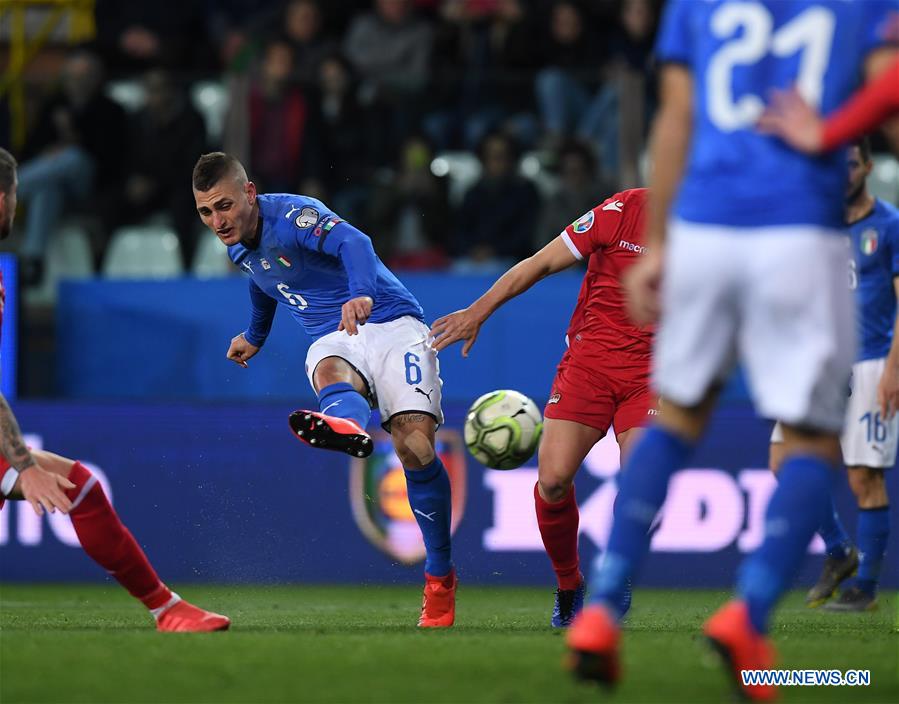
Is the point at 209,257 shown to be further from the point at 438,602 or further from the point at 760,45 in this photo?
the point at 760,45

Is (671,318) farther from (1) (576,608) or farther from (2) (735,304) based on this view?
(1) (576,608)

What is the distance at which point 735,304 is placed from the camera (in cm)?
382

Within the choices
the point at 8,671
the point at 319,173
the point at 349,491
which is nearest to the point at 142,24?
the point at 319,173

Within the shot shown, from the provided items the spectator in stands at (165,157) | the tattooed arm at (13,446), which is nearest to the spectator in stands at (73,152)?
the spectator in stands at (165,157)

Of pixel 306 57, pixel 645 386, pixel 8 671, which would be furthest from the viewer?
pixel 306 57

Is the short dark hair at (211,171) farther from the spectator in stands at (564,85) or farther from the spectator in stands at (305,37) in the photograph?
the spectator in stands at (305,37)

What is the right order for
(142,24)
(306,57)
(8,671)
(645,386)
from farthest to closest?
1. (142,24)
2. (306,57)
3. (645,386)
4. (8,671)

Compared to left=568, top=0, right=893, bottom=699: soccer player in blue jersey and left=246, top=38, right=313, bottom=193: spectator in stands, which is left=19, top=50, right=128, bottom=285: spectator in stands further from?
left=568, top=0, right=893, bottom=699: soccer player in blue jersey

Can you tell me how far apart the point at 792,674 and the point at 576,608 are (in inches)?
89.0

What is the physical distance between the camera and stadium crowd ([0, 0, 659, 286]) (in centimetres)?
1124

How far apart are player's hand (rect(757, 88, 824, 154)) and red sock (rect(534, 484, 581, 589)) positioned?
286 cm

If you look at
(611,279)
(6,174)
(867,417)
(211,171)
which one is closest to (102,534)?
(6,174)

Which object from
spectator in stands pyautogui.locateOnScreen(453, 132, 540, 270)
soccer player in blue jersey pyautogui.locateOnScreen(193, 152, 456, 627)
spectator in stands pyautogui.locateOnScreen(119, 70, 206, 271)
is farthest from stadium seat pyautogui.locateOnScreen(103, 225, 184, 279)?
soccer player in blue jersey pyautogui.locateOnScreen(193, 152, 456, 627)

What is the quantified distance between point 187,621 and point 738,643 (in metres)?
2.63
